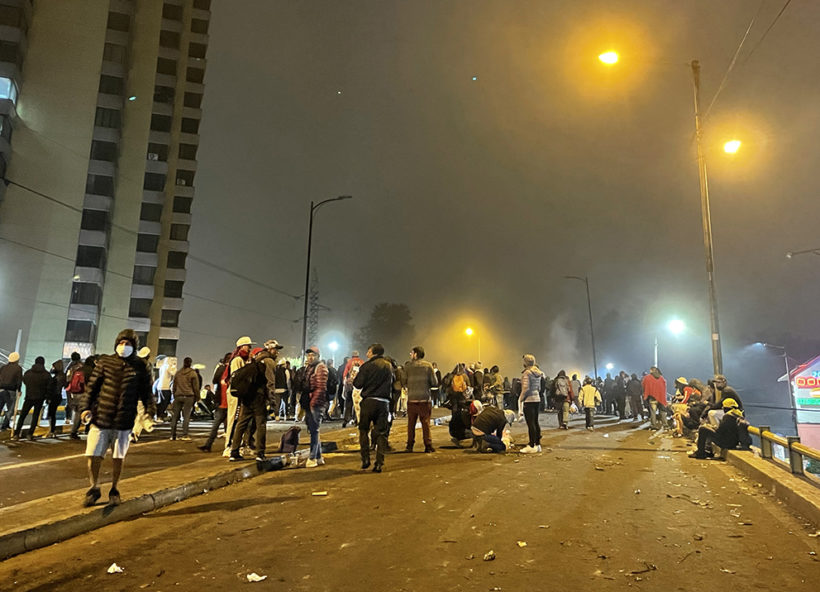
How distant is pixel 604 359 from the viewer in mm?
70625

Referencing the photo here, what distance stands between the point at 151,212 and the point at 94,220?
8.56 m

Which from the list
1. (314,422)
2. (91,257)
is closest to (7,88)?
(91,257)

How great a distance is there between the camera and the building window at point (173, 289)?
5747cm

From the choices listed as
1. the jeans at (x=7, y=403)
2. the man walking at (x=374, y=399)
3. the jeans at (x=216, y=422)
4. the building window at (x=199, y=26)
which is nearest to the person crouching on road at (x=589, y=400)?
the man walking at (x=374, y=399)

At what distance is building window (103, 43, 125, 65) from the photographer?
51.3 meters

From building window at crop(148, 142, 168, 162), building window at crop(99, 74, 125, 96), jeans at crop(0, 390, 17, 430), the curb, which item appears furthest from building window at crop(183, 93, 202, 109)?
the curb

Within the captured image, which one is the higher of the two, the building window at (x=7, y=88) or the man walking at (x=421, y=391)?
the building window at (x=7, y=88)

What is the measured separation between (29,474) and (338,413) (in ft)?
43.9

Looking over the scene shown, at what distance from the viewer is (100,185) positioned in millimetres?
48719

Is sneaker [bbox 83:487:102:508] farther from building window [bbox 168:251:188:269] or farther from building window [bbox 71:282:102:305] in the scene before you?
building window [bbox 168:251:188:269]

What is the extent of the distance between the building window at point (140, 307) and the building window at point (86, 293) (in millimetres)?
6371

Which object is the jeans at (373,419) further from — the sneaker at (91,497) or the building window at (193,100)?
the building window at (193,100)

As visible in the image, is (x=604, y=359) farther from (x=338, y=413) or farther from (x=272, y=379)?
(x=272, y=379)

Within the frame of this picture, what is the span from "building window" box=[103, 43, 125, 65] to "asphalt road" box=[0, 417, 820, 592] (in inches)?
2236
